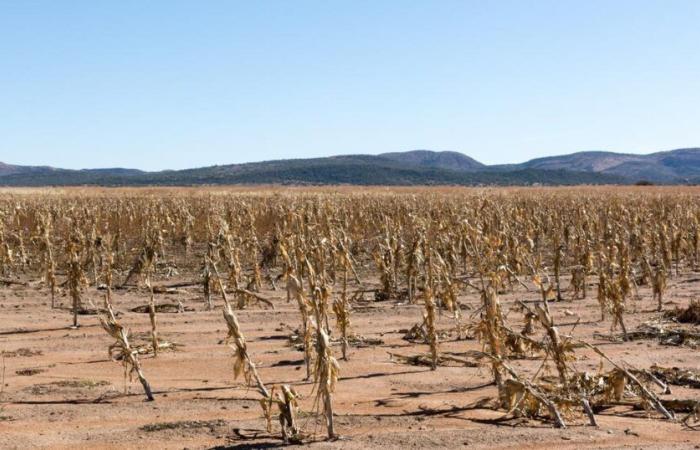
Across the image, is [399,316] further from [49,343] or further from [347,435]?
[347,435]

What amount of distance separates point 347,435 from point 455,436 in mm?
791

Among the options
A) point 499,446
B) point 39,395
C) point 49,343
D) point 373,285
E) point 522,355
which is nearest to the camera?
point 499,446

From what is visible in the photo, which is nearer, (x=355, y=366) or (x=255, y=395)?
(x=255, y=395)

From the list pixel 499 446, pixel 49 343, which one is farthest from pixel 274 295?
pixel 499 446

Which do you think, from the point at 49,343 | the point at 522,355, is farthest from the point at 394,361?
the point at 49,343

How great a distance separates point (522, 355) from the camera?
25.1 feet

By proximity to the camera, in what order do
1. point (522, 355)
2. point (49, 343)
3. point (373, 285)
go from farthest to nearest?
point (373, 285), point (49, 343), point (522, 355)

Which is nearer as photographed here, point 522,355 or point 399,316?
point 522,355

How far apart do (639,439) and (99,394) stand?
4621mm

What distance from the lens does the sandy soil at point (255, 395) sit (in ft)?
17.3

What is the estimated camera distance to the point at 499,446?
16.6 feet

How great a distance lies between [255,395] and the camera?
657cm

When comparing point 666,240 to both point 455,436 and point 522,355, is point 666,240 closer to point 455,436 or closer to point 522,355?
point 522,355

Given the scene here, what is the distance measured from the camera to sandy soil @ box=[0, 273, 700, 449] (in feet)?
17.3
